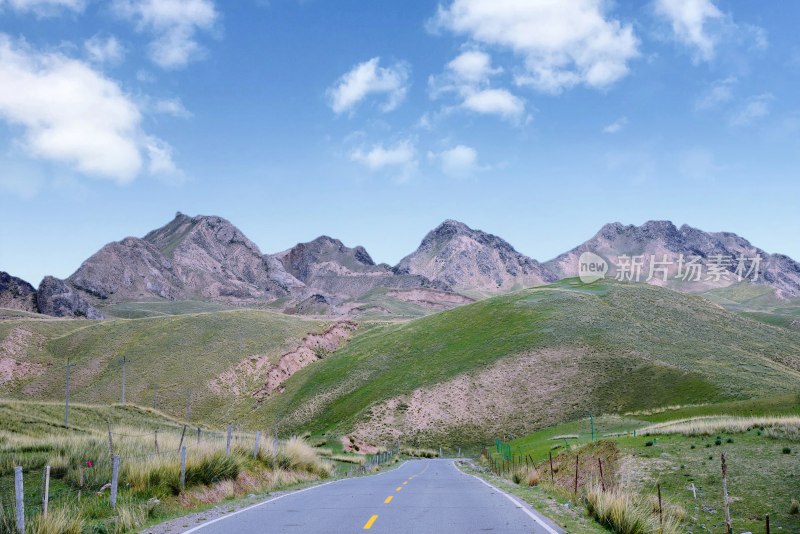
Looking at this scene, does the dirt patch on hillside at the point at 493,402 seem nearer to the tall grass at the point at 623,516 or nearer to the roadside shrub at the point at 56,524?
the tall grass at the point at 623,516

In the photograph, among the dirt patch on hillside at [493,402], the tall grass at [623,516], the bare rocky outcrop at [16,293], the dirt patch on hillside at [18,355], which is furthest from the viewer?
the bare rocky outcrop at [16,293]

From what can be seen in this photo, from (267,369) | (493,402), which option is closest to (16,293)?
(267,369)

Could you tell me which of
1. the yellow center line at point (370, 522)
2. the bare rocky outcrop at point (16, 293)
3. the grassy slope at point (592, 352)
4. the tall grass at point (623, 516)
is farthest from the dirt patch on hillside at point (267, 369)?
the bare rocky outcrop at point (16, 293)

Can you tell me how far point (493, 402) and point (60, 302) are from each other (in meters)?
167

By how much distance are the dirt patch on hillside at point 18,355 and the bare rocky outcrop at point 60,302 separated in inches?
3240

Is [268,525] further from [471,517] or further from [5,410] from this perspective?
[5,410]

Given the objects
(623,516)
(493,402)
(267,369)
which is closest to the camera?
(623,516)

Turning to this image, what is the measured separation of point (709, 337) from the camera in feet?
286

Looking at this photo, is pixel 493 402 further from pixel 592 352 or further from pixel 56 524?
pixel 56 524

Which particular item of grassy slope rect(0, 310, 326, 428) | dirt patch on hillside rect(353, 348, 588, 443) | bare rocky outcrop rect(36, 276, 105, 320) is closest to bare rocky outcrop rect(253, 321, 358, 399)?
grassy slope rect(0, 310, 326, 428)

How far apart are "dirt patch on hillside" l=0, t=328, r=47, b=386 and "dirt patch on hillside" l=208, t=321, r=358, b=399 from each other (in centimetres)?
3159

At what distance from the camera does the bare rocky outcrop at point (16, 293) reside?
18800cm

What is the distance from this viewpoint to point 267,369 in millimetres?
106688

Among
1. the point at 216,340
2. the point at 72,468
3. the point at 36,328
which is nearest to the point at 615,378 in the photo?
the point at 72,468
